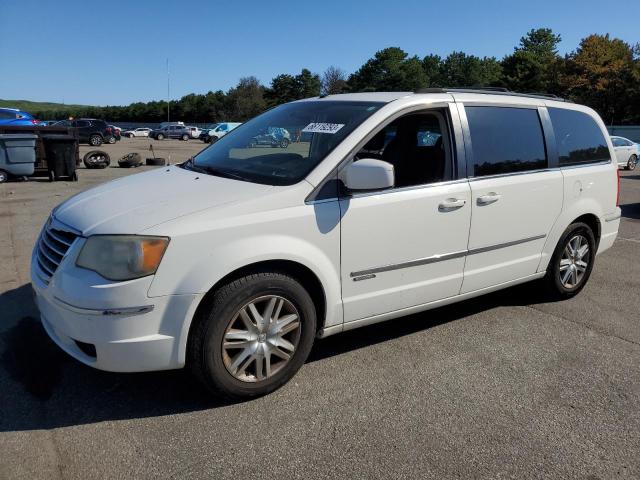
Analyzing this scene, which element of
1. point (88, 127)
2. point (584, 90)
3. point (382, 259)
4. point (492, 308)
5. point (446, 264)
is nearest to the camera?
point (382, 259)

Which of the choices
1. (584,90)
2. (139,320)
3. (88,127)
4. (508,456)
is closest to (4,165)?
(139,320)

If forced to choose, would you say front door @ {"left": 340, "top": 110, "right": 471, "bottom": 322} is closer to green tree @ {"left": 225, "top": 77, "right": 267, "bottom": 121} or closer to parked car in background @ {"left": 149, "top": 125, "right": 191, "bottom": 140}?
parked car in background @ {"left": 149, "top": 125, "right": 191, "bottom": 140}

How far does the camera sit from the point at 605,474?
8.18ft

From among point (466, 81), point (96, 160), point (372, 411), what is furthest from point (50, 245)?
point (466, 81)

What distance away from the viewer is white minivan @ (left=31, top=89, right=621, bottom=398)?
8.89 feet

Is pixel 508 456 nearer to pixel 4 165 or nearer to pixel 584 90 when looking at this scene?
pixel 4 165

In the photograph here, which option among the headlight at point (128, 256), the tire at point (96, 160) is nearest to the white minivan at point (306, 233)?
the headlight at point (128, 256)

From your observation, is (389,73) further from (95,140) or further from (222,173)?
(222,173)

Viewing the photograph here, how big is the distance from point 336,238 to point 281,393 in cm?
100

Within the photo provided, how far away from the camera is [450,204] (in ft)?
11.9

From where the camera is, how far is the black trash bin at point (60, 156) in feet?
43.0

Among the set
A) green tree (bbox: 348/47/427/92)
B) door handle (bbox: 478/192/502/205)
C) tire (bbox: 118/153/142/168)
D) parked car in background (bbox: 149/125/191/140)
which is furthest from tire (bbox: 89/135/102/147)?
green tree (bbox: 348/47/427/92)

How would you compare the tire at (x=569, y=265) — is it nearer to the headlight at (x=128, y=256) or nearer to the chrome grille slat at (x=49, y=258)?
the headlight at (x=128, y=256)

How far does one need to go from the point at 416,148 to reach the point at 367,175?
999 mm
